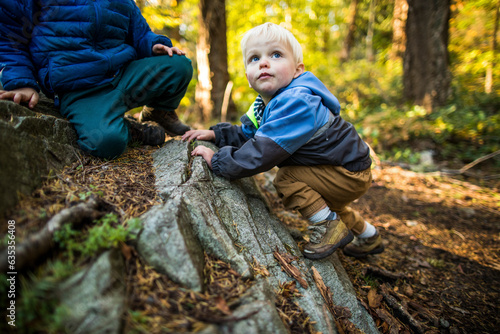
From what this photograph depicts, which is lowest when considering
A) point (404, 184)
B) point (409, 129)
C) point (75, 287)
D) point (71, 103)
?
point (404, 184)

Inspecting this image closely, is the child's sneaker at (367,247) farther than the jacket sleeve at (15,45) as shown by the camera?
Yes

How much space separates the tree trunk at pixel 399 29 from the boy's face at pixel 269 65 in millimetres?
9703

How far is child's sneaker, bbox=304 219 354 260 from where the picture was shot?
2.03 metres

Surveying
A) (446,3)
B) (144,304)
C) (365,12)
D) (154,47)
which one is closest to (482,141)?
(446,3)

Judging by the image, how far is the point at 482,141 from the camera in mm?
5297

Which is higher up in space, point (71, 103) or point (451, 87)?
point (71, 103)

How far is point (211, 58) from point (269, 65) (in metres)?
4.07

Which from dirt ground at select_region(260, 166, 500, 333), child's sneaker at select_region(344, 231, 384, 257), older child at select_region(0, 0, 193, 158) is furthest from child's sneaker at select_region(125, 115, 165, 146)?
child's sneaker at select_region(344, 231, 384, 257)

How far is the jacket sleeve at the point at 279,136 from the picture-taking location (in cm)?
191

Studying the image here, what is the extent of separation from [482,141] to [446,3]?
338 cm

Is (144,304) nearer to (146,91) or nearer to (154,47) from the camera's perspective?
(146,91)

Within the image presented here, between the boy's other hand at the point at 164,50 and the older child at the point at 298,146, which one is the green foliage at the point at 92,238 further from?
the boy's other hand at the point at 164,50

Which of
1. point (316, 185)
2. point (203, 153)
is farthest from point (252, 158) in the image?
point (316, 185)

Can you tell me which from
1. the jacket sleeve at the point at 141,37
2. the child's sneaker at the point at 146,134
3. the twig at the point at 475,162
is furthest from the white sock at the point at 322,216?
the twig at the point at 475,162
